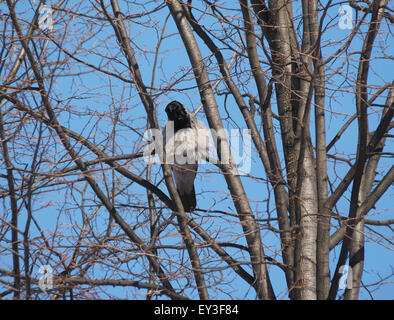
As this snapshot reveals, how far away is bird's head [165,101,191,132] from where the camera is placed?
4.86 m

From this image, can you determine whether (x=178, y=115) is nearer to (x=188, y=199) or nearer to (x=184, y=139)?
(x=184, y=139)

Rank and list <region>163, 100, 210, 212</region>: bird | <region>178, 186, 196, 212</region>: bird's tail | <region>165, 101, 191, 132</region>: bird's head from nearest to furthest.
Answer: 1. <region>163, 100, 210, 212</region>: bird
2. <region>165, 101, 191, 132</region>: bird's head
3. <region>178, 186, 196, 212</region>: bird's tail

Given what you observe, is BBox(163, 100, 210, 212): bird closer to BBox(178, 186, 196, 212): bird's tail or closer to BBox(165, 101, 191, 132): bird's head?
BBox(165, 101, 191, 132): bird's head

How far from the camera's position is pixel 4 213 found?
3479mm

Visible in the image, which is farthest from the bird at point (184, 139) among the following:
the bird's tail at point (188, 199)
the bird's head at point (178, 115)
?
the bird's tail at point (188, 199)

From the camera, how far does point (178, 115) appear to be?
195 inches

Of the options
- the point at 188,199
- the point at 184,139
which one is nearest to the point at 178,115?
the point at 184,139

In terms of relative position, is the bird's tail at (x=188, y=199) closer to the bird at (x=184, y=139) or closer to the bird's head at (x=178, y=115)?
the bird at (x=184, y=139)

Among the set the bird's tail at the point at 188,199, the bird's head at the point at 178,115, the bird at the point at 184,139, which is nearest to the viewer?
the bird at the point at 184,139

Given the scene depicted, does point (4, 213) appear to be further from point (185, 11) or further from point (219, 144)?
point (185, 11)

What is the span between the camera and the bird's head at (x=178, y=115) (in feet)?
15.9

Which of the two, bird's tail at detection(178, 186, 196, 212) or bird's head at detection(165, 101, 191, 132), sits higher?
bird's head at detection(165, 101, 191, 132)

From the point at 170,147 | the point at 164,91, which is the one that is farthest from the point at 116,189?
the point at 164,91

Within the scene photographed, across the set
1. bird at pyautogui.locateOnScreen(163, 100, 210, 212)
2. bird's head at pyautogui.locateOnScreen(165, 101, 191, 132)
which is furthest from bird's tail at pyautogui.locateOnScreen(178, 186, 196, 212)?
bird's head at pyautogui.locateOnScreen(165, 101, 191, 132)
